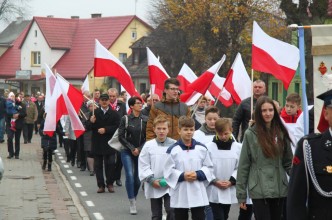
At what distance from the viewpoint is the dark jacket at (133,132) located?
45.5ft

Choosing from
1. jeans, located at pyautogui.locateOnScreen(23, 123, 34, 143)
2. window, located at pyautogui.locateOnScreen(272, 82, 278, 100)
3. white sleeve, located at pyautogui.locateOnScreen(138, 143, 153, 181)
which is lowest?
jeans, located at pyautogui.locateOnScreen(23, 123, 34, 143)

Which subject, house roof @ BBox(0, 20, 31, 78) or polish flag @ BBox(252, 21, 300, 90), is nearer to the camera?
polish flag @ BBox(252, 21, 300, 90)

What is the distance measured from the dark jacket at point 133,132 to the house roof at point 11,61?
87.3 m

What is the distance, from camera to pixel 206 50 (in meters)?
51.2

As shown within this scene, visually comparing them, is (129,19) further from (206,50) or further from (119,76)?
(119,76)

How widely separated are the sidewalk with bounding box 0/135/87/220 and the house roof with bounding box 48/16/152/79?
215 feet

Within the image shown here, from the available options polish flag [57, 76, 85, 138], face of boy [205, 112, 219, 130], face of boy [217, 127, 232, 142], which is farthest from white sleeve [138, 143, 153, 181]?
polish flag [57, 76, 85, 138]

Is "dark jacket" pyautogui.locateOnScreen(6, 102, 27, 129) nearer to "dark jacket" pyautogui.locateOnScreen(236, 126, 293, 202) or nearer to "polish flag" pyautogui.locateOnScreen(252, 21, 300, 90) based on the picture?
"polish flag" pyautogui.locateOnScreen(252, 21, 300, 90)

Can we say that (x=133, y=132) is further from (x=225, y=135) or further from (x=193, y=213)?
(x=193, y=213)

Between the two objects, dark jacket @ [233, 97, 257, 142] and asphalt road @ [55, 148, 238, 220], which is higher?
dark jacket @ [233, 97, 257, 142]

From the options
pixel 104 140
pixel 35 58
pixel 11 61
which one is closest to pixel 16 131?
pixel 104 140


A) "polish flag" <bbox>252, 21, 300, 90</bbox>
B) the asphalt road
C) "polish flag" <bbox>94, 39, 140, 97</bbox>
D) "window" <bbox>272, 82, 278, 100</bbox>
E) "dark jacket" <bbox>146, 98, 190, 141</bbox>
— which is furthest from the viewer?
"window" <bbox>272, 82, 278, 100</bbox>

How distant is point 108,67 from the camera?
52.6 ft

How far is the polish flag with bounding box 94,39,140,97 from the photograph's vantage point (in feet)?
52.0
